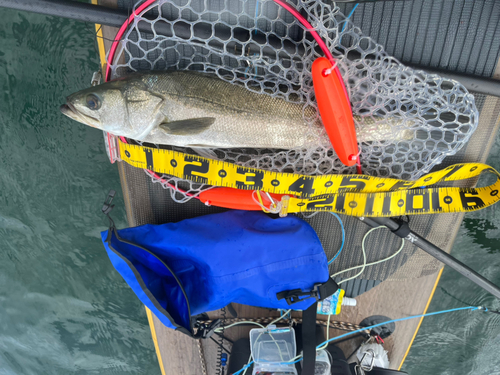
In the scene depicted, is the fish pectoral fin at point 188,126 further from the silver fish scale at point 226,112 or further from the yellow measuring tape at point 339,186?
the yellow measuring tape at point 339,186

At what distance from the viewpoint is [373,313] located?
77.2 inches

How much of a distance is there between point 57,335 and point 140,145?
1892 mm

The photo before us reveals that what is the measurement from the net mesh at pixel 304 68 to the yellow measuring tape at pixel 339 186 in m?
0.08

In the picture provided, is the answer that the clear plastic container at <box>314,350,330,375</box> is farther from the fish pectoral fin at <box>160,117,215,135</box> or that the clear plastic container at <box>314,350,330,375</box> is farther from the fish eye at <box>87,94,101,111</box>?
the fish eye at <box>87,94,101,111</box>

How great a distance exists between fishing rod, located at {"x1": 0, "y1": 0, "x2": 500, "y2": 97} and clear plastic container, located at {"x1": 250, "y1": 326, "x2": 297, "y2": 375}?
1.50 metres

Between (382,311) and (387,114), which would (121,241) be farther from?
(382,311)

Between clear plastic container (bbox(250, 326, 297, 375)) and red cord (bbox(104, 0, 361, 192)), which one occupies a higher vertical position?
red cord (bbox(104, 0, 361, 192))

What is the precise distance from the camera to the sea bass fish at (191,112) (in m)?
1.29

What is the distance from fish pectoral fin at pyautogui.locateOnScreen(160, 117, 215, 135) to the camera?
1323mm

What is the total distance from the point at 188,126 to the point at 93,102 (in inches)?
15.0

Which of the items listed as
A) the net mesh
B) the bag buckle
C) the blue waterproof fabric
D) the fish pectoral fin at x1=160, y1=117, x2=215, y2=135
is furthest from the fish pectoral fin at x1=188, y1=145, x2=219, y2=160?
the bag buckle

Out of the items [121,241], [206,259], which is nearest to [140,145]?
[121,241]

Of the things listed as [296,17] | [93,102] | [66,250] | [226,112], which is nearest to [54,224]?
[66,250]

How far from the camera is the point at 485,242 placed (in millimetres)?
2068
